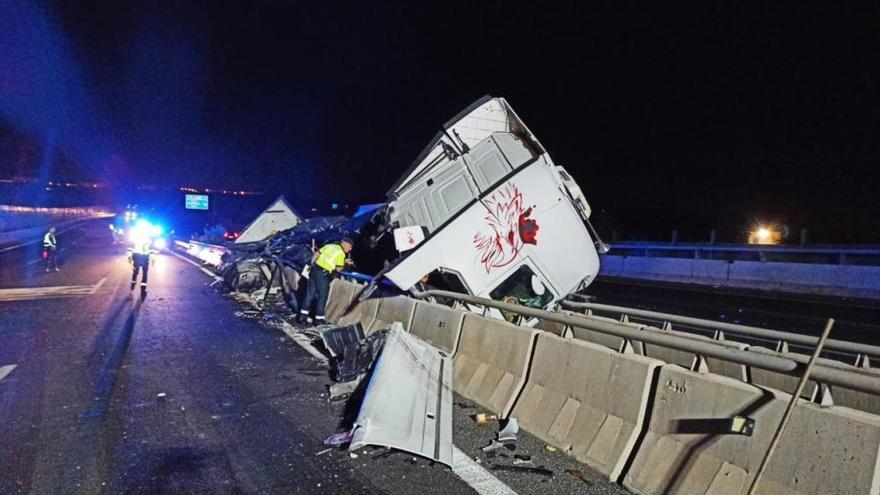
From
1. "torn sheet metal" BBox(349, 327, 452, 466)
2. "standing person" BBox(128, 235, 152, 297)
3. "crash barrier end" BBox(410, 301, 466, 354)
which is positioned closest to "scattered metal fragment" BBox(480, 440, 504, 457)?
"torn sheet metal" BBox(349, 327, 452, 466)

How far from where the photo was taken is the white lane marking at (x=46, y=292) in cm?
1200

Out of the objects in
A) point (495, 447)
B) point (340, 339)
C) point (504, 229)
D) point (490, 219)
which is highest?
point (490, 219)

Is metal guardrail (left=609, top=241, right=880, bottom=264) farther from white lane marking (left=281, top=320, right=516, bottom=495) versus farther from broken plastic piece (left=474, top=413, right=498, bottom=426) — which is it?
white lane marking (left=281, top=320, right=516, bottom=495)

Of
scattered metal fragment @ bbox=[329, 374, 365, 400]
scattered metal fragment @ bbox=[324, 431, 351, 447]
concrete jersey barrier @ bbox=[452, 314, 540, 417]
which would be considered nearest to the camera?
scattered metal fragment @ bbox=[324, 431, 351, 447]

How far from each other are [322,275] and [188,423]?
16.4 feet

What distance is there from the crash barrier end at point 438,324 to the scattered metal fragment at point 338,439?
79.3 inches

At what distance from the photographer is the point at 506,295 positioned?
7.89 m

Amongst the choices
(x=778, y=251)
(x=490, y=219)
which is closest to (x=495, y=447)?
(x=490, y=219)

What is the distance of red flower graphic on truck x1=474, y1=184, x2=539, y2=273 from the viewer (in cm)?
737

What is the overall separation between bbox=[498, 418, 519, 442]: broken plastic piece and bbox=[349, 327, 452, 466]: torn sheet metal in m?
0.41

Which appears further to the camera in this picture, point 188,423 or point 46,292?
point 46,292

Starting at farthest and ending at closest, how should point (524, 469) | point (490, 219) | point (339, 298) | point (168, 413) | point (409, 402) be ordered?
point (339, 298) < point (490, 219) < point (168, 413) < point (409, 402) < point (524, 469)

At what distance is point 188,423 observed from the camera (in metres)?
4.64

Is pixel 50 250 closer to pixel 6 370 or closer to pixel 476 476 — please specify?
pixel 6 370
